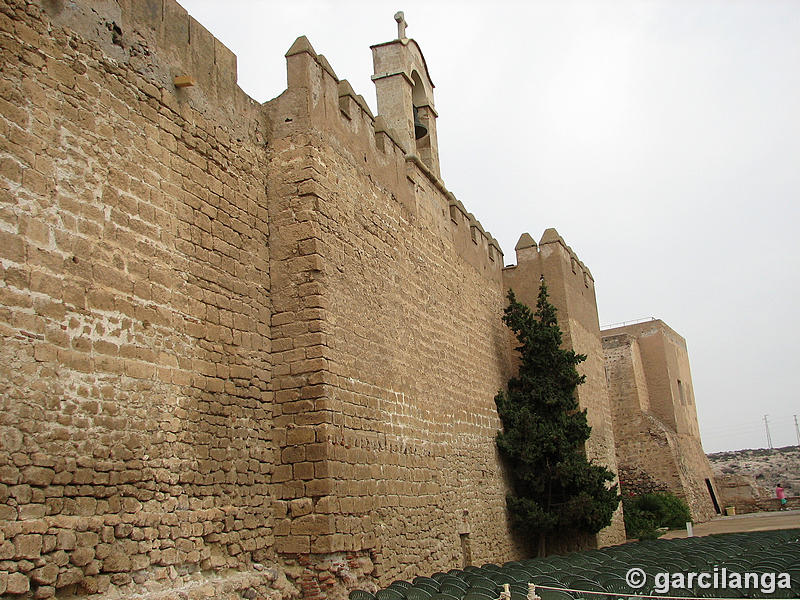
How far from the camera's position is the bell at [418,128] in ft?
46.9

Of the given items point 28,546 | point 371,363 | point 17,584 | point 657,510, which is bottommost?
point 657,510

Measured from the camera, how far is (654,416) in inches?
1038

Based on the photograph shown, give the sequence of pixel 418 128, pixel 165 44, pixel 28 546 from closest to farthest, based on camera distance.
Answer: pixel 28 546 < pixel 165 44 < pixel 418 128

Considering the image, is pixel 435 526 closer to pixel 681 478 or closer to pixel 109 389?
pixel 109 389

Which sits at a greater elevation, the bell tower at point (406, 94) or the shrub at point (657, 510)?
the bell tower at point (406, 94)

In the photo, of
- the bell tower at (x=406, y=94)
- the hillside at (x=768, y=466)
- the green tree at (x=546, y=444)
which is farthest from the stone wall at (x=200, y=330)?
the hillside at (x=768, y=466)

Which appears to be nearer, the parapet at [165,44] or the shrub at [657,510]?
the parapet at [165,44]

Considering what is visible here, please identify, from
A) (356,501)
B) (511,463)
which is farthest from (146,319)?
(511,463)

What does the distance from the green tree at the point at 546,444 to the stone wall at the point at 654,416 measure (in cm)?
958

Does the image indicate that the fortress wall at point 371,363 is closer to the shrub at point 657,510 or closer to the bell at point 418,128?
the bell at point 418,128

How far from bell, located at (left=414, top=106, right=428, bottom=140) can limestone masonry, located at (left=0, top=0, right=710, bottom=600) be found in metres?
2.24

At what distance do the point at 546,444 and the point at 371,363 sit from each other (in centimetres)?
573

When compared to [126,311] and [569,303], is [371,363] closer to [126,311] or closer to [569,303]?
[126,311]

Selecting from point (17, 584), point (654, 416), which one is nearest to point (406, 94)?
point (17, 584)
